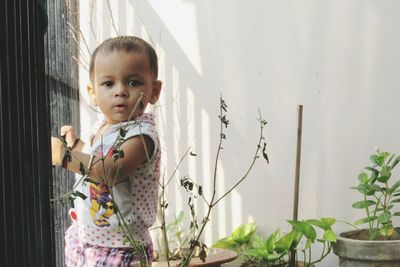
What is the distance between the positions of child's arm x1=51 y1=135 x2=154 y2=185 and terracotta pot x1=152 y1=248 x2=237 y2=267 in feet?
4.02

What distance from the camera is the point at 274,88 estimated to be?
318cm

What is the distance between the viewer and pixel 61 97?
2277mm

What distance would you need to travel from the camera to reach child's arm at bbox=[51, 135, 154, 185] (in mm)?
1313

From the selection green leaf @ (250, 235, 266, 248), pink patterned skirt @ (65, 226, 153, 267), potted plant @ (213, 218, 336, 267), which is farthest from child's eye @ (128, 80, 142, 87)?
green leaf @ (250, 235, 266, 248)

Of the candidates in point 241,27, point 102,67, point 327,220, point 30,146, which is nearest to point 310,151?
point 327,220

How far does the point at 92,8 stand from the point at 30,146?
7.10ft

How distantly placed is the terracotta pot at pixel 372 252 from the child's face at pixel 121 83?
1.55 metres

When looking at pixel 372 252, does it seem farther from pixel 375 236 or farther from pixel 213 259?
pixel 213 259

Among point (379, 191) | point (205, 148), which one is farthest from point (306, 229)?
point (205, 148)

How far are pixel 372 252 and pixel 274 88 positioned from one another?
105 centimetres

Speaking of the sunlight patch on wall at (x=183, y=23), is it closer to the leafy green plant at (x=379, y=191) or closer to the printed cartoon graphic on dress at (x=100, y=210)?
the leafy green plant at (x=379, y=191)

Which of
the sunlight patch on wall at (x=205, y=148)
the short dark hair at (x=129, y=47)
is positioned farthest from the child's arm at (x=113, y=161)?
the sunlight patch on wall at (x=205, y=148)

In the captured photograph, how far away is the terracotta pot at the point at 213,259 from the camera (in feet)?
8.48

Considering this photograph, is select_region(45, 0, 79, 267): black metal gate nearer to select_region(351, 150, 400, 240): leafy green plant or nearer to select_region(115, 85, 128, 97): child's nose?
select_region(115, 85, 128, 97): child's nose
